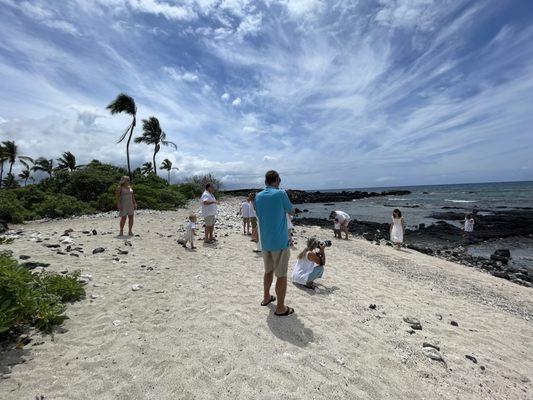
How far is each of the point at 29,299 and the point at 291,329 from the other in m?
3.61

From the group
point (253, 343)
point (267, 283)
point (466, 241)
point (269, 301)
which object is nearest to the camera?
point (253, 343)

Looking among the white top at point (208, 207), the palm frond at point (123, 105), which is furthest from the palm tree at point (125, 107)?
the white top at point (208, 207)

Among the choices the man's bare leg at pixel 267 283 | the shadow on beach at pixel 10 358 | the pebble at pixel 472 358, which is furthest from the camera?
the man's bare leg at pixel 267 283

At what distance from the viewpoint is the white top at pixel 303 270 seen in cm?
642

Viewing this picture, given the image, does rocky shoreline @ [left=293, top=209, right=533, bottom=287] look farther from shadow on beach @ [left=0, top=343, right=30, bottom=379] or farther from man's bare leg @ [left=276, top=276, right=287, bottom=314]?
shadow on beach @ [left=0, top=343, right=30, bottom=379]

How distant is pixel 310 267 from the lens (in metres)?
6.56

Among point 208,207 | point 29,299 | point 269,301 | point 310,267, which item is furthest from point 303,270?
point 29,299

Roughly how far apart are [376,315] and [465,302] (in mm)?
3098

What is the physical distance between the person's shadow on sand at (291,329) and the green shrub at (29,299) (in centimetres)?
300

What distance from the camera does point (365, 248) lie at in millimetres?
13523

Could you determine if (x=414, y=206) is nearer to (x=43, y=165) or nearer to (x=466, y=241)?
(x=466, y=241)

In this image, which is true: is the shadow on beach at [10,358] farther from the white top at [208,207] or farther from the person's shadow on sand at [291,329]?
the white top at [208,207]

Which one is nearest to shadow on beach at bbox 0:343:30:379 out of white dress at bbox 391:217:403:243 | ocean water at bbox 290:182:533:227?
white dress at bbox 391:217:403:243

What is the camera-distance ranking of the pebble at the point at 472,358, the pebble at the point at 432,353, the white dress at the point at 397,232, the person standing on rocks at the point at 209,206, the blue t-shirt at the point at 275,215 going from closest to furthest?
1. the pebble at the point at 432,353
2. the pebble at the point at 472,358
3. the blue t-shirt at the point at 275,215
4. the person standing on rocks at the point at 209,206
5. the white dress at the point at 397,232
